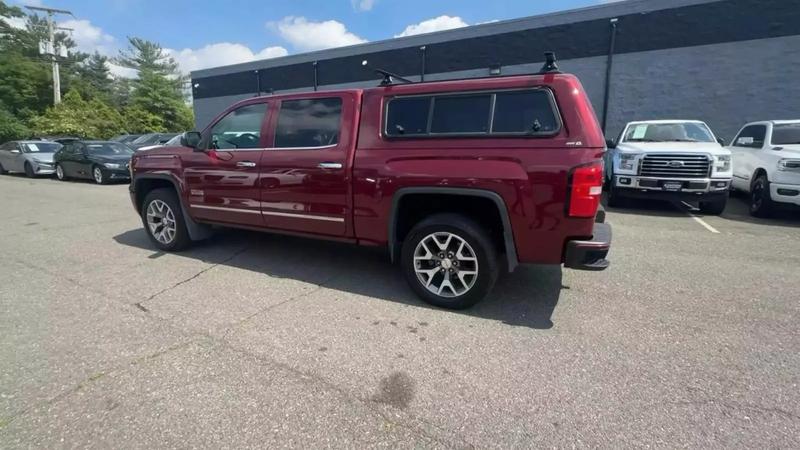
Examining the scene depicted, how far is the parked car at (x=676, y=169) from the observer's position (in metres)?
6.99

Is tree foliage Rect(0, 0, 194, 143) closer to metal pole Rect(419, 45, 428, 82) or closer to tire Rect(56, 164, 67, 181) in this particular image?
tire Rect(56, 164, 67, 181)

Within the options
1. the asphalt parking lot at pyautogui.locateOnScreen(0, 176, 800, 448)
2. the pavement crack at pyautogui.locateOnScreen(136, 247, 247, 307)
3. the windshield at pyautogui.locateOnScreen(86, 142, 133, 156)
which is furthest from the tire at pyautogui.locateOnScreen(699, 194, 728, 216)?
the windshield at pyautogui.locateOnScreen(86, 142, 133, 156)

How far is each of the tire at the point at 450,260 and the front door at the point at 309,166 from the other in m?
0.83

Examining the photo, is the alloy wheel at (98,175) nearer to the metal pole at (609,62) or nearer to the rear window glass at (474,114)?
the rear window glass at (474,114)

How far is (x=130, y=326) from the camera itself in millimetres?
3189

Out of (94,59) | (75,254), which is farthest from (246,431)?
(94,59)

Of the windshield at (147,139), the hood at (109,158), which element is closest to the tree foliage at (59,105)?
the windshield at (147,139)

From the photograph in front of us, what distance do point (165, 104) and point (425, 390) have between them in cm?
4758

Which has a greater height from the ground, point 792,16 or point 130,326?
point 792,16

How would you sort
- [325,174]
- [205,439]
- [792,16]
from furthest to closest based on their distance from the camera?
[792,16]
[325,174]
[205,439]

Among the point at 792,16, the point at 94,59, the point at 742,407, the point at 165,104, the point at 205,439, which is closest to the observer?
the point at 205,439

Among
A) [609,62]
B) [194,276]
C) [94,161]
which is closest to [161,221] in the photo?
[194,276]

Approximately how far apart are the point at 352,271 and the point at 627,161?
6190mm

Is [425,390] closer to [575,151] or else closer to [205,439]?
[205,439]
